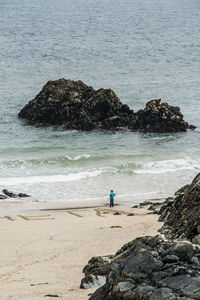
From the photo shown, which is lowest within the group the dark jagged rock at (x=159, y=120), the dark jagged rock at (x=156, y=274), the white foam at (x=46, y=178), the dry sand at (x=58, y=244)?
the dry sand at (x=58, y=244)

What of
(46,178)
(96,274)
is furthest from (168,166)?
(96,274)

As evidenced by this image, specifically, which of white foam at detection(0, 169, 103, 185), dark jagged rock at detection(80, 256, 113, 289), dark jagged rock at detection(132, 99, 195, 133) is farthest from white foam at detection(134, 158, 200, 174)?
dark jagged rock at detection(80, 256, 113, 289)

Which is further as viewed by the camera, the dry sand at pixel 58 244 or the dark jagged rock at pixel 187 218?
the dry sand at pixel 58 244

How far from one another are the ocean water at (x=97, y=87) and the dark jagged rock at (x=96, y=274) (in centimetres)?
1752

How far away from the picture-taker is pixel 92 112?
53.6m

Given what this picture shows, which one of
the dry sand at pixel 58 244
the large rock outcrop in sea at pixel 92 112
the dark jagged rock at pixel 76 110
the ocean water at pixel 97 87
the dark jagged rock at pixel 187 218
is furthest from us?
the dark jagged rock at pixel 76 110

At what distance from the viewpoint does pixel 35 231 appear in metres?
24.4

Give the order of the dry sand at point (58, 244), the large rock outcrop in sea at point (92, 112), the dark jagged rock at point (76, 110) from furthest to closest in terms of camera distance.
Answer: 1. the dark jagged rock at point (76, 110)
2. the large rock outcrop in sea at point (92, 112)
3. the dry sand at point (58, 244)

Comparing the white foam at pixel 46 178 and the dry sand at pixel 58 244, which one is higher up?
the white foam at pixel 46 178

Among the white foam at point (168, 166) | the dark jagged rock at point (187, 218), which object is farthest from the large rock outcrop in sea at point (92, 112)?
the dark jagged rock at point (187, 218)

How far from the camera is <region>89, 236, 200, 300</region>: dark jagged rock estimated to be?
427 inches

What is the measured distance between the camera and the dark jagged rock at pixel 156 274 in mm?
10836

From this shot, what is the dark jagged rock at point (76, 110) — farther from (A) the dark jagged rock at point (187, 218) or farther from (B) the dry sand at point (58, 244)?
(A) the dark jagged rock at point (187, 218)

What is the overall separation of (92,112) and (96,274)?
39550 millimetres
